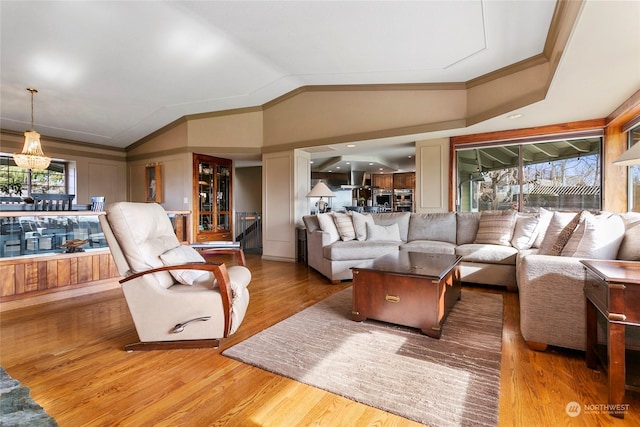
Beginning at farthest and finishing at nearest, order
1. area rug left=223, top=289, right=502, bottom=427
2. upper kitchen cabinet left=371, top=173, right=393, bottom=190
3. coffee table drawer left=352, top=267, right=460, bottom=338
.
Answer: upper kitchen cabinet left=371, top=173, right=393, bottom=190 < coffee table drawer left=352, top=267, right=460, bottom=338 < area rug left=223, top=289, right=502, bottom=427

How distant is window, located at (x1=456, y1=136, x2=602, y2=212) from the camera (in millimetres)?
4207

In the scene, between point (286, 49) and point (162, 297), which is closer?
point (162, 297)

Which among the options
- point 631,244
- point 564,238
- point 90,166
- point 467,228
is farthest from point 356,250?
point 90,166

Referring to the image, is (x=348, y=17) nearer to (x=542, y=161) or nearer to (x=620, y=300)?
(x=620, y=300)

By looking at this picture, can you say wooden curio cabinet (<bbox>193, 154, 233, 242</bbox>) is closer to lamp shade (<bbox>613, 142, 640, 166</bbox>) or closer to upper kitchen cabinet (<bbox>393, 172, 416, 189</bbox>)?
upper kitchen cabinet (<bbox>393, 172, 416, 189</bbox>)

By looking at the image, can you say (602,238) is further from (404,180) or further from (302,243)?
(404,180)

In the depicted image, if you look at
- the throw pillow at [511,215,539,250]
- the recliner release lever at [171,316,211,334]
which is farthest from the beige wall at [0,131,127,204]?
the throw pillow at [511,215,539,250]

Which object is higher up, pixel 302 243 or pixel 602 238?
pixel 602 238

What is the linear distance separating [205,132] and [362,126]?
3338 millimetres

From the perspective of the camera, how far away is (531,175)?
4641mm

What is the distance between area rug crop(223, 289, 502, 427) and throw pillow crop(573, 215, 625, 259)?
89cm

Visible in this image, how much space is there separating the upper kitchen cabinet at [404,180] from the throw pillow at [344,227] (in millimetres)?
5603

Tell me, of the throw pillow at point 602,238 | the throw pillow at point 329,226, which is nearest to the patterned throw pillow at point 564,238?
the throw pillow at point 602,238

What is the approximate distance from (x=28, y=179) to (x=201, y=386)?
775 cm
